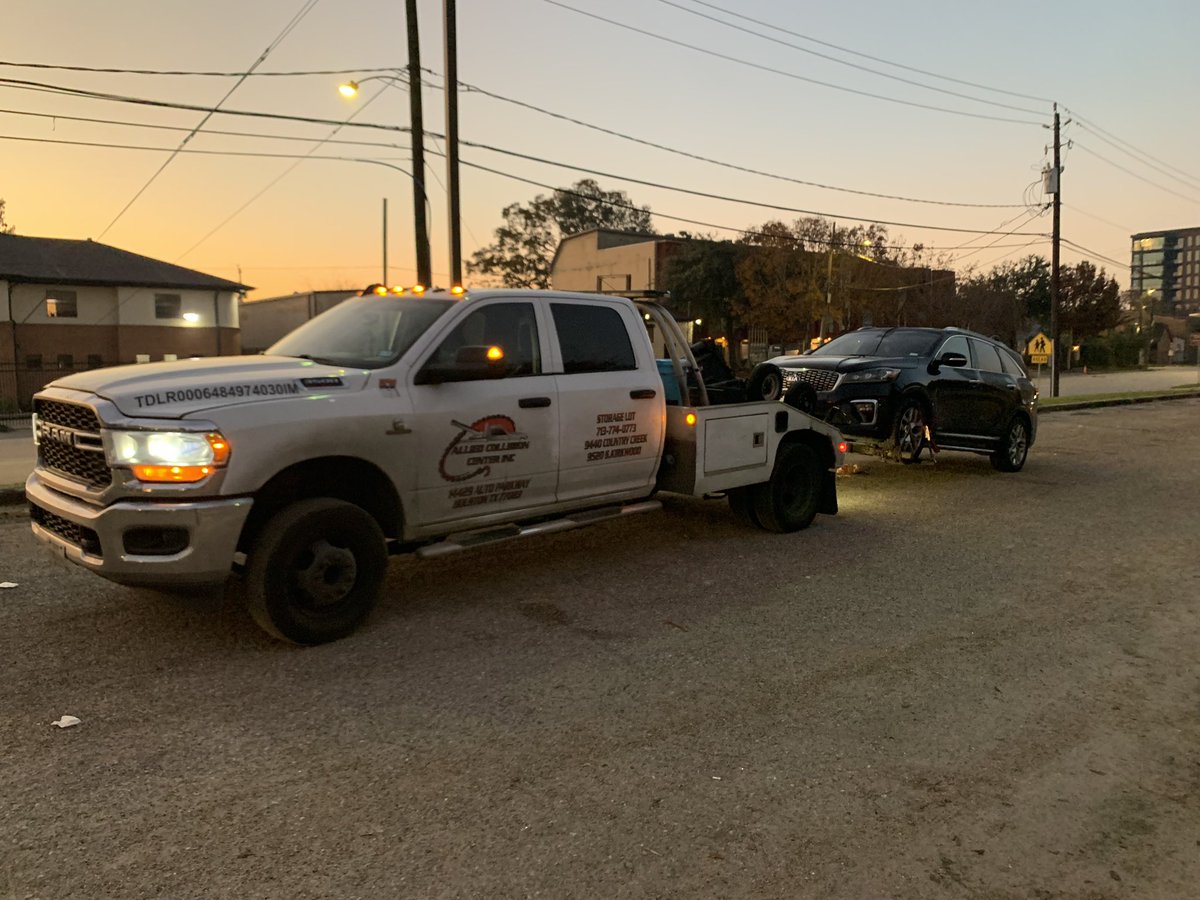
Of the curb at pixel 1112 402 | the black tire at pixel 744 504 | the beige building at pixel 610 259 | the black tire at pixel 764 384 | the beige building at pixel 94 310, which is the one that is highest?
the beige building at pixel 610 259

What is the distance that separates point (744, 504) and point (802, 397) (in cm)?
249

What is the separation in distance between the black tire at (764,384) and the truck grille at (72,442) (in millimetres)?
5407

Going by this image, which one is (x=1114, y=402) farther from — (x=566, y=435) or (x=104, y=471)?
(x=104, y=471)

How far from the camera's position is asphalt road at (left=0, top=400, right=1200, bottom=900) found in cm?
298

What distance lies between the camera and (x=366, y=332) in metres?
5.84

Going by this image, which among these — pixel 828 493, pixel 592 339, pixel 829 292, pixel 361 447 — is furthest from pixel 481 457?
pixel 829 292

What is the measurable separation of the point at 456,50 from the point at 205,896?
15361 millimetres

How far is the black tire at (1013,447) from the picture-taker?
40.8 ft

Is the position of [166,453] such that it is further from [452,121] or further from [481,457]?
[452,121]

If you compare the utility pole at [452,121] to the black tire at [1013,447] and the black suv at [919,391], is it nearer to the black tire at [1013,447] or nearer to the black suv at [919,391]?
the black suv at [919,391]

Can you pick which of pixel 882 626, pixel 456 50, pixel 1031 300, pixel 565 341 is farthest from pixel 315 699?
pixel 1031 300

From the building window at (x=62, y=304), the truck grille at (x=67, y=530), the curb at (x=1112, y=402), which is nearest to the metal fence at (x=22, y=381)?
the building window at (x=62, y=304)

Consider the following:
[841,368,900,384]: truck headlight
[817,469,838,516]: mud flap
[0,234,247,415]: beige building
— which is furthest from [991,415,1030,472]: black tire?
[0,234,247,415]: beige building

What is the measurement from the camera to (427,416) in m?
5.30
